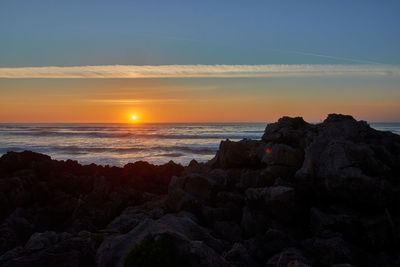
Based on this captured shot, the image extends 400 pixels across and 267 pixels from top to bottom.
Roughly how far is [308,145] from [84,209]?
11.6 m

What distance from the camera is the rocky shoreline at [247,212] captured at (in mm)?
9523

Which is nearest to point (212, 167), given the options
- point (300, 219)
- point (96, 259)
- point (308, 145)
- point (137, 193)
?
point (137, 193)

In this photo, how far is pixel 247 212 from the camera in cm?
1434

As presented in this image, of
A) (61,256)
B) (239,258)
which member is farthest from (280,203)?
(61,256)

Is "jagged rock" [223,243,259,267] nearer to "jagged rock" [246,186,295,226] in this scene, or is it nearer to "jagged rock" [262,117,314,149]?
"jagged rock" [246,186,295,226]

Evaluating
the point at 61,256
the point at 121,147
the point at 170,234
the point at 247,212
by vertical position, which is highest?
the point at 170,234

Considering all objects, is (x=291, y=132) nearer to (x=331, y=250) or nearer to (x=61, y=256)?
(x=331, y=250)

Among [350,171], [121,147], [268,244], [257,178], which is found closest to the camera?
[268,244]

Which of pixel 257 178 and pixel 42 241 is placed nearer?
pixel 42 241

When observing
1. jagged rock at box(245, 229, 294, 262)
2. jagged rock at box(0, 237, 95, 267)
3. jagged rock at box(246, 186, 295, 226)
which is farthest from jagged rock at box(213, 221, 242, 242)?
jagged rock at box(0, 237, 95, 267)

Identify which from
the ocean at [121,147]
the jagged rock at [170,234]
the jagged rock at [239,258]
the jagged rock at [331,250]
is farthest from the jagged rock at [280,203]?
the ocean at [121,147]

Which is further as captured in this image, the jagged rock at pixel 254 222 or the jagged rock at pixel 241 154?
the jagged rock at pixel 241 154

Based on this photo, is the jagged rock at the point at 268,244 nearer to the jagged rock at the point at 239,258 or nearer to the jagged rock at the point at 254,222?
the jagged rock at the point at 239,258

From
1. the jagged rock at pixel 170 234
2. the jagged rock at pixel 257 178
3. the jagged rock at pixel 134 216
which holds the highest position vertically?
the jagged rock at pixel 257 178
